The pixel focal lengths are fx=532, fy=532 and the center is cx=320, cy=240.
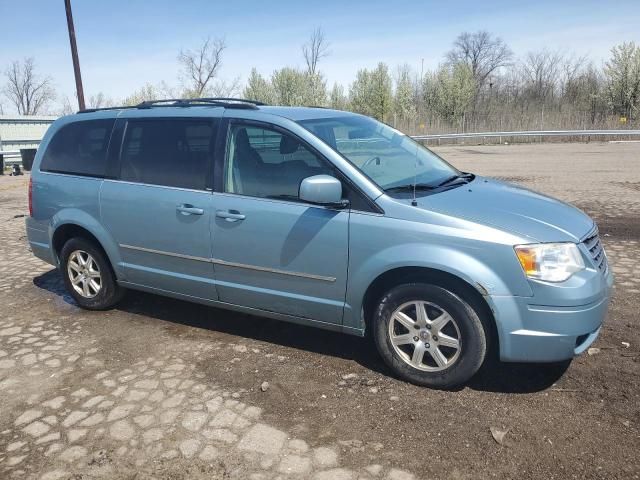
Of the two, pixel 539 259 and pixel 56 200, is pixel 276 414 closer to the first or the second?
pixel 539 259

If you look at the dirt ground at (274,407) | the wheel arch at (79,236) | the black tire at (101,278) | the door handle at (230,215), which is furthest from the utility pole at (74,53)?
the door handle at (230,215)

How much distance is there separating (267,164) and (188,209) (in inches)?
28.1

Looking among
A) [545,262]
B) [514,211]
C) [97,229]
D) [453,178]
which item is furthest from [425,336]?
[97,229]

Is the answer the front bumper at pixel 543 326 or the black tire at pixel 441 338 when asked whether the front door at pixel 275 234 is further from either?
the front bumper at pixel 543 326

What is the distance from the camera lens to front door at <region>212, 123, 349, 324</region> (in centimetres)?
354

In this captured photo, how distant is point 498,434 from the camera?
9.45ft

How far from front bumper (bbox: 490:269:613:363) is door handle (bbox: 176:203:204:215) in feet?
7.13

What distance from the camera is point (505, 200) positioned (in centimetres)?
361

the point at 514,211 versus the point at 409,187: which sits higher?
the point at 409,187

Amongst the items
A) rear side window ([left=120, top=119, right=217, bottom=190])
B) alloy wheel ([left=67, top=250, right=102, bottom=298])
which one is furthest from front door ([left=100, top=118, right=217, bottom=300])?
alloy wheel ([left=67, top=250, right=102, bottom=298])

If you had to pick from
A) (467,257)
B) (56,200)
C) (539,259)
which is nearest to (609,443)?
(539,259)

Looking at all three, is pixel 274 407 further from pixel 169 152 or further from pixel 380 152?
pixel 169 152

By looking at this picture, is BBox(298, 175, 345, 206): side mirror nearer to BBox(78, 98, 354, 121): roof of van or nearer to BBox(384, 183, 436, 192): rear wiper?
BBox(384, 183, 436, 192): rear wiper

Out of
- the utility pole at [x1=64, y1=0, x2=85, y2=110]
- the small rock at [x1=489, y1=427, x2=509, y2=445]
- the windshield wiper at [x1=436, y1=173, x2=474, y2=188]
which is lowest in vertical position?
the small rock at [x1=489, y1=427, x2=509, y2=445]
